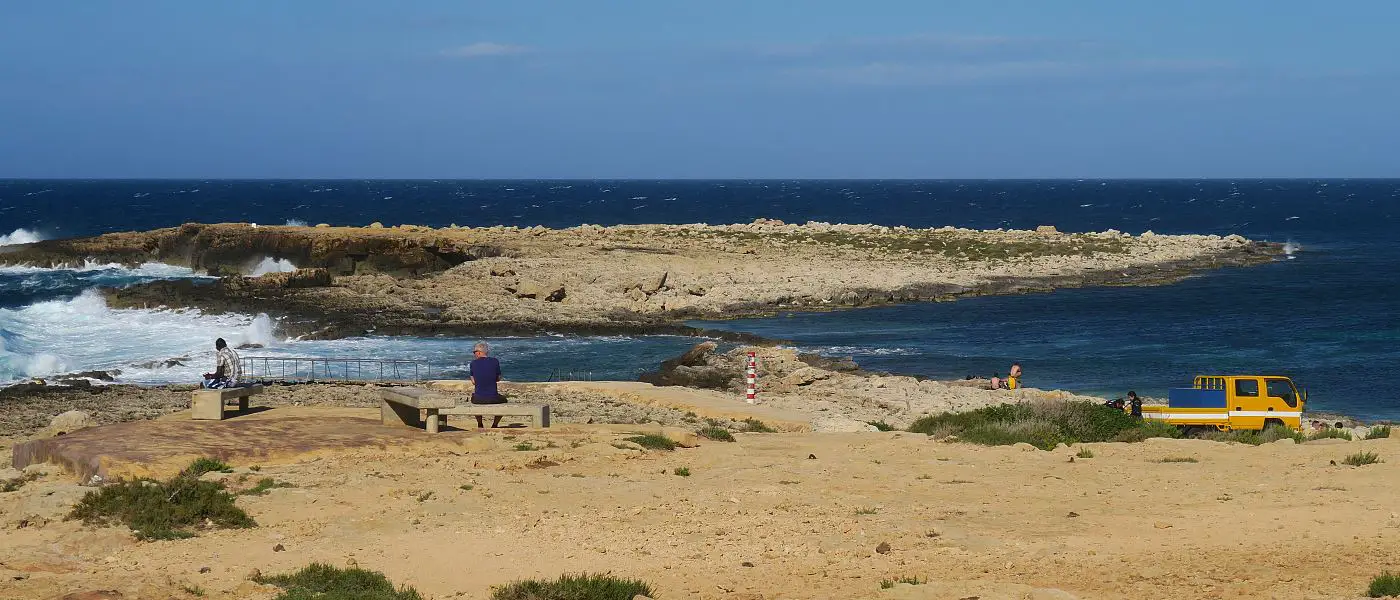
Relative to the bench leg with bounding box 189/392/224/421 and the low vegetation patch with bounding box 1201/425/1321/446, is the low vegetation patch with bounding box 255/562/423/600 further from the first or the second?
the low vegetation patch with bounding box 1201/425/1321/446

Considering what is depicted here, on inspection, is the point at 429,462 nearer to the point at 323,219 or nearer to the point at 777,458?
the point at 777,458

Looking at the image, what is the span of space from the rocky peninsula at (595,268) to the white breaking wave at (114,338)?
4.89ft

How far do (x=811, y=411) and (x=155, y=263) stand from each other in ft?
161

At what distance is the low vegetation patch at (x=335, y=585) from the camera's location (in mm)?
9953

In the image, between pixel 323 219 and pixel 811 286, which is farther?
pixel 323 219

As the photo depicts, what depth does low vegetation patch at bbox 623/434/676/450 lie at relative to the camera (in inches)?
661

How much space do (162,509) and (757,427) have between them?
10.4m

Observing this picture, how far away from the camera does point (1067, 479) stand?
14.7 metres

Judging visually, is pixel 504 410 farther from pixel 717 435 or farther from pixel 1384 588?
pixel 1384 588

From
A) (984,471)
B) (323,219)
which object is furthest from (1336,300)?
(323,219)

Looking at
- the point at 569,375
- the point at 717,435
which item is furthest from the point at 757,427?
the point at 569,375

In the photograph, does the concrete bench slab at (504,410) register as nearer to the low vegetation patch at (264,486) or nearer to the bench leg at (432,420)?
the bench leg at (432,420)

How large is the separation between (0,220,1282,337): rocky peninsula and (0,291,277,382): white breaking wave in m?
1.49

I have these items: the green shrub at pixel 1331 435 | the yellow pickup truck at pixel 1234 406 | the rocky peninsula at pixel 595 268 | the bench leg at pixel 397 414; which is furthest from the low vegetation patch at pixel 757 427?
the rocky peninsula at pixel 595 268
